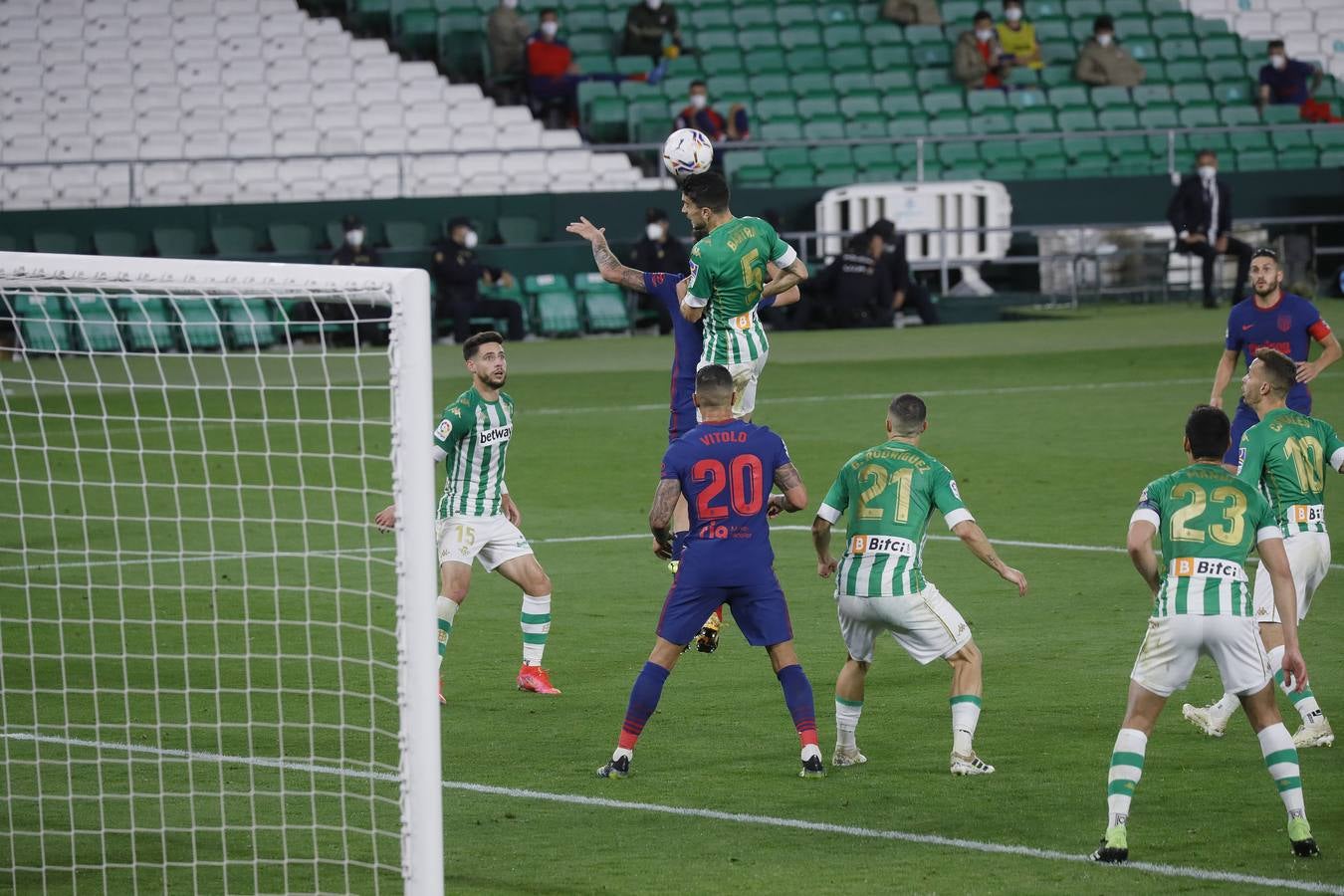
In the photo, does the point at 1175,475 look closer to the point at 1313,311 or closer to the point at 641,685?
the point at 641,685

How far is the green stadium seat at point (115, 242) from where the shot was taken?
27297mm

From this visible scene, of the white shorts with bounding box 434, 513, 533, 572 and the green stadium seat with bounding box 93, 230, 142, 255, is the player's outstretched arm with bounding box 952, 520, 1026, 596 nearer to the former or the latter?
the white shorts with bounding box 434, 513, 533, 572

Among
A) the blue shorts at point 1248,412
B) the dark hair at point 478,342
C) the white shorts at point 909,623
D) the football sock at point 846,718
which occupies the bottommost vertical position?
the football sock at point 846,718

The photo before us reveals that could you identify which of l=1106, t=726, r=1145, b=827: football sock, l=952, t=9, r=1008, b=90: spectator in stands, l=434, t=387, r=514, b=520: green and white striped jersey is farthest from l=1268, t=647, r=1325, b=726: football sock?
l=952, t=9, r=1008, b=90: spectator in stands

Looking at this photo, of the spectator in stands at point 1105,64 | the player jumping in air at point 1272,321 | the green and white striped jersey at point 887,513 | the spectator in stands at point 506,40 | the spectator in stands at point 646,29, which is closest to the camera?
the green and white striped jersey at point 887,513

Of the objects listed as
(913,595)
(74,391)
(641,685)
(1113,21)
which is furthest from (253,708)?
(1113,21)

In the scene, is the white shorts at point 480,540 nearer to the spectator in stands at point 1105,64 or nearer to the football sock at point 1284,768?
the football sock at point 1284,768

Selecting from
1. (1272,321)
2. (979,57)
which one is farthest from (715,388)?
(979,57)

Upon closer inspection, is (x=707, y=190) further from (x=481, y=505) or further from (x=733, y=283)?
(x=481, y=505)

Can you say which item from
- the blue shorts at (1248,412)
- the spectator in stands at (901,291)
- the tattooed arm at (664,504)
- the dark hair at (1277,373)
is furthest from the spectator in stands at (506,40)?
the tattooed arm at (664,504)

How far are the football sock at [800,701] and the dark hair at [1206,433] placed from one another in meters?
1.92

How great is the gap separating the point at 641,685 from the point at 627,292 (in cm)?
2149

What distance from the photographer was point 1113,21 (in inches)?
1407

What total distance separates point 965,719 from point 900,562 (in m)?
0.72
